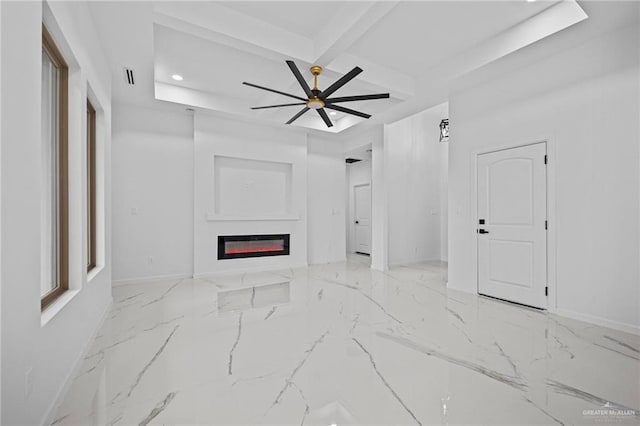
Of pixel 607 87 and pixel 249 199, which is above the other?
pixel 607 87

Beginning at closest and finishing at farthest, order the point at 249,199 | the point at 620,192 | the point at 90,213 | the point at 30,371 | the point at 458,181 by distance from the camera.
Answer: the point at 30,371, the point at 620,192, the point at 90,213, the point at 458,181, the point at 249,199

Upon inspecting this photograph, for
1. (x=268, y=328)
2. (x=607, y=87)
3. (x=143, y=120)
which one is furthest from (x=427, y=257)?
(x=143, y=120)

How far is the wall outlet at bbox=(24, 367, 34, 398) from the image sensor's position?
4.52ft

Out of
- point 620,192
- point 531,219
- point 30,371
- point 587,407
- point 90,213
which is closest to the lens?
point 30,371

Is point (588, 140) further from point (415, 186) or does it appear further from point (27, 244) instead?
point (27, 244)

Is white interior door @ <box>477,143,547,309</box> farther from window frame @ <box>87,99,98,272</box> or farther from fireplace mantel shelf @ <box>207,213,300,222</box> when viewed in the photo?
window frame @ <box>87,99,98,272</box>

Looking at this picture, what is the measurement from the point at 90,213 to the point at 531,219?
4.95 m

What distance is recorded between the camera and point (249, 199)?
19.6ft

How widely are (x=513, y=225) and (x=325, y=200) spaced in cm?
391

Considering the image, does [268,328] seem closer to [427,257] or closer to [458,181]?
[458,181]

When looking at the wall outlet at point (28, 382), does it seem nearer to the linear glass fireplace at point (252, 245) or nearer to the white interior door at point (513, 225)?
the linear glass fireplace at point (252, 245)

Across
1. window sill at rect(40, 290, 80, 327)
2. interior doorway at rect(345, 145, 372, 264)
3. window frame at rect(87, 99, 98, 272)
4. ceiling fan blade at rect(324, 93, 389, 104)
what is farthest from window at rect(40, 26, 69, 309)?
interior doorway at rect(345, 145, 372, 264)

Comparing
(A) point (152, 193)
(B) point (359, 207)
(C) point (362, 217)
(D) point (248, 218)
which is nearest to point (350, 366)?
(D) point (248, 218)

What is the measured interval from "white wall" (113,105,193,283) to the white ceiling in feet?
1.65
